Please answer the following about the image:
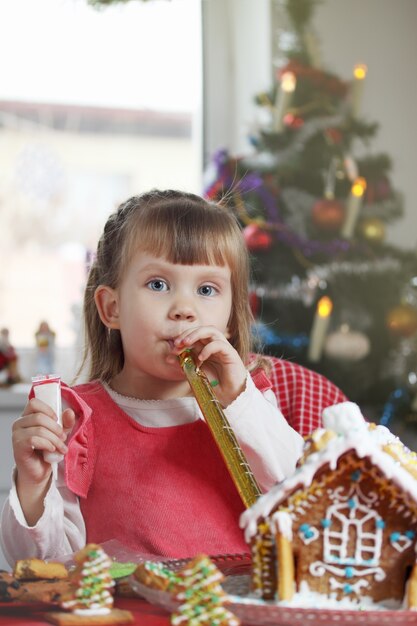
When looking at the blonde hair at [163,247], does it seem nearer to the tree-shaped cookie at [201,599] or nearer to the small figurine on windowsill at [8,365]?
the tree-shaped cookie at [201,599]

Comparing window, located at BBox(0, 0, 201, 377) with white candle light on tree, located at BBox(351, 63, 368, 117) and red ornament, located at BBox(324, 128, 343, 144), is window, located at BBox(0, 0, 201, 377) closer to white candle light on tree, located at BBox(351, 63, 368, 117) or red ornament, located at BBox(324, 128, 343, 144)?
red ornament, located at BBox(324, 128, 343, 144)

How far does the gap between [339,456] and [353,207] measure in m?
2.79

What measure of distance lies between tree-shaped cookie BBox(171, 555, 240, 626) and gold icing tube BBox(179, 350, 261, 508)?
246 mm

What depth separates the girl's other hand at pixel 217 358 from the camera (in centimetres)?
133

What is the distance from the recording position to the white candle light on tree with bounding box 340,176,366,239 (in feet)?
11.4

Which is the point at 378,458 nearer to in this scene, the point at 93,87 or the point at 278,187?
the point at 278,187

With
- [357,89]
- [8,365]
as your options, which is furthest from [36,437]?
[357,89]

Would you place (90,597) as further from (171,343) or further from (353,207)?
(353,207)

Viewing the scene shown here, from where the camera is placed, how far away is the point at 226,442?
3.46ft

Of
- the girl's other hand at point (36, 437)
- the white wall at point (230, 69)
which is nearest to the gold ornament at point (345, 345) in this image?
the white wall at point (230, 69)

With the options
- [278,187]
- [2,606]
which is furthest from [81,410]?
[278,187]

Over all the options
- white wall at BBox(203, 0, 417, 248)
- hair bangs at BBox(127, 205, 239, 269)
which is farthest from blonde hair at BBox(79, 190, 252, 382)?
white wall at BBox(203, 0, 417, 248)

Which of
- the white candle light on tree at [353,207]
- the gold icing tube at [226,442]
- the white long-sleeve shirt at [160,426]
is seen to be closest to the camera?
the gold icing tube at [226,442]

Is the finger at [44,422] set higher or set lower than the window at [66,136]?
lower
